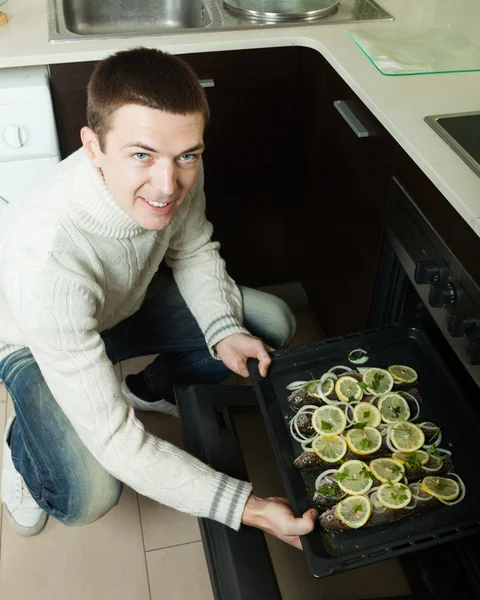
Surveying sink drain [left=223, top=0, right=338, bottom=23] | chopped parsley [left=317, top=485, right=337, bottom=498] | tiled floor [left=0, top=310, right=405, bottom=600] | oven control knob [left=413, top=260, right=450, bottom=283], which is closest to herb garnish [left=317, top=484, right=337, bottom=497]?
chopped parsley [left=317, top=485, right=337, bottom=498]

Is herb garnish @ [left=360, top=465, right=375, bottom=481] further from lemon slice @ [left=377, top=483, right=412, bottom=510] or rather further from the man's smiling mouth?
the man's smiling mouth

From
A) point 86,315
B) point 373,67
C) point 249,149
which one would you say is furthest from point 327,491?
point 249,149

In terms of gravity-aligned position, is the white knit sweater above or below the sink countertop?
below

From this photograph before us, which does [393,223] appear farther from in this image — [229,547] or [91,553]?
[91,553]

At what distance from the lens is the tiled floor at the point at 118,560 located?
136 centimetres

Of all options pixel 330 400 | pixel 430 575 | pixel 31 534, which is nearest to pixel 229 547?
pixel 330 400

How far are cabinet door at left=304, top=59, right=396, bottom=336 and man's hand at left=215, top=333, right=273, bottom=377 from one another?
299 mm

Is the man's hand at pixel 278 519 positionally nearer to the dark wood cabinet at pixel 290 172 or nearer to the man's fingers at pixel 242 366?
the man's fingers at pixel 242 366

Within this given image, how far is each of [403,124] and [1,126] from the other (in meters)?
0.83

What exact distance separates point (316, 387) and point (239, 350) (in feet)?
0.74

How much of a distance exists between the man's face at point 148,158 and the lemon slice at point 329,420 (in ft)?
1.29

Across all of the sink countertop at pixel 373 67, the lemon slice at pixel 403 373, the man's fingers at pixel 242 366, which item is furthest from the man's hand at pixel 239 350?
the sink countertop at pixel 373 67

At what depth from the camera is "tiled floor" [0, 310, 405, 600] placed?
1.36 m

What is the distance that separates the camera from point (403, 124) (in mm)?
1113
